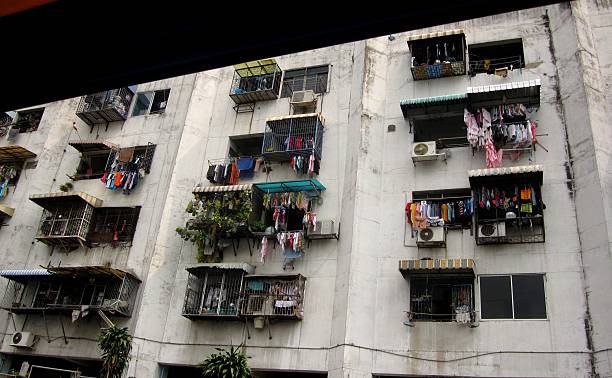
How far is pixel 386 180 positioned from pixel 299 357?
6951mm

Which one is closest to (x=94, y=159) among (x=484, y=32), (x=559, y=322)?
(x=484, y=32)

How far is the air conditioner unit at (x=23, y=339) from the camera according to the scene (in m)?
22.2

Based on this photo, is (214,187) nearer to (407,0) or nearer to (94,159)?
(94,159)

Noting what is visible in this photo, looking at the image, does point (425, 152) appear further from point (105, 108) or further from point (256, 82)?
point (105, 108)

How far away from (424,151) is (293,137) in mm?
5177

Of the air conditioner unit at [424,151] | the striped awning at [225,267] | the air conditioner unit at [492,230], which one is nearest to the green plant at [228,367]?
the striped awning at [225,267]

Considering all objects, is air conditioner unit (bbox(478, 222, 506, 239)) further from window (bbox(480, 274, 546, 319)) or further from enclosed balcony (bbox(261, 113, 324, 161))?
enclosed balcony (bbox(261, 113, 324, 161))

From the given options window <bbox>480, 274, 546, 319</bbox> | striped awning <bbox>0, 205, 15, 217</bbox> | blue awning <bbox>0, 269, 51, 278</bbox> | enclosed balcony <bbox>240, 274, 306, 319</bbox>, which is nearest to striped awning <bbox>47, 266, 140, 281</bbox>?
blue awning <bbox>0, 269, 51, 278</bbox>

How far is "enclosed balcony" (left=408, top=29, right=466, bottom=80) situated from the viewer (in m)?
21.5

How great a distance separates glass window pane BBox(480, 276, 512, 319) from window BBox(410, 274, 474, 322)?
38 centimetres

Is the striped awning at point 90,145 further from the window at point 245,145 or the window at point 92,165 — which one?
the window at point 245,145

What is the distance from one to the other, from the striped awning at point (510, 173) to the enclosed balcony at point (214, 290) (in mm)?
8398

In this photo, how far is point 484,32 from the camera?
22.2 meters

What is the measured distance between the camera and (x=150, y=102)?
27.2 meters
